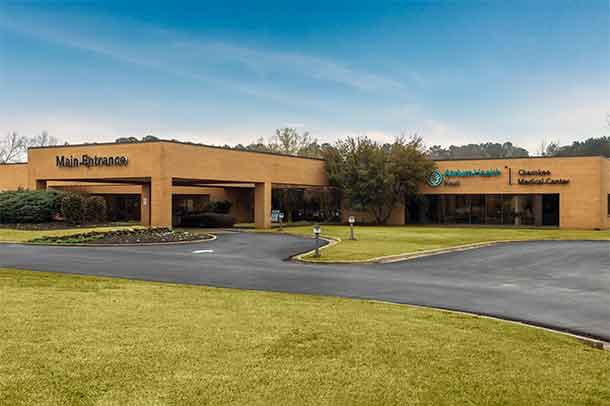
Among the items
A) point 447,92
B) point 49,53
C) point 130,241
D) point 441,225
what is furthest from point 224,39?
point 441,225

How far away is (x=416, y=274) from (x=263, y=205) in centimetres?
2541

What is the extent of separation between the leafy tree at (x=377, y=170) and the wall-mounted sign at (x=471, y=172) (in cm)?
146

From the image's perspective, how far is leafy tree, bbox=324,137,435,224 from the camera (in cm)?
4384

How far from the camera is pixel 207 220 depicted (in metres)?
40.1

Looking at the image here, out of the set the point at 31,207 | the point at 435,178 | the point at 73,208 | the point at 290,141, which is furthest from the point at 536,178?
the point at 290,141

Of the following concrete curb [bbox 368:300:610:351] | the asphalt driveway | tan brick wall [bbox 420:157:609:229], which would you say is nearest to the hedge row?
the asphalt driveway

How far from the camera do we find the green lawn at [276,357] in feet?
17.3

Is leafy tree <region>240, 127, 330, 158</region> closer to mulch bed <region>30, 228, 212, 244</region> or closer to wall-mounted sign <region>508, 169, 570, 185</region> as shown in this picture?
wall-mounted sign <region>508, 169, 570, 185</region>

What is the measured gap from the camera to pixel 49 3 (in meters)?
21.3

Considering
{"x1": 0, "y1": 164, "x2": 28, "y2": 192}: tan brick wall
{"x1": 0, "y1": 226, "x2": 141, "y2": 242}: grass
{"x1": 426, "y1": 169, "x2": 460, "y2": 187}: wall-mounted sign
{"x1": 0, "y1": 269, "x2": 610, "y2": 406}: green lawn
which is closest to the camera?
{"x1": 0, "y1": 269, "x2": 610, "y2": 406}: green lawn

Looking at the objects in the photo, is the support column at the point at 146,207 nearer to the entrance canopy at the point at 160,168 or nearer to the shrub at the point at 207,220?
the entrance canopy at the point at 160,168

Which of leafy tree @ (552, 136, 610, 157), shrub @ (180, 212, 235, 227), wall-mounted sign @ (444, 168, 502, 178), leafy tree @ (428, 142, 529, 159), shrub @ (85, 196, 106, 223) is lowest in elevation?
shrub @ (180, 212, 235, 227)

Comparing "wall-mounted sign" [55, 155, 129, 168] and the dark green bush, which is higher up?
"wall-mounted sign" [55, 155, 129, 168]

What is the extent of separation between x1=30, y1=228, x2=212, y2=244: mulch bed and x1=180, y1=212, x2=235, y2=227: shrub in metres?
12.2
